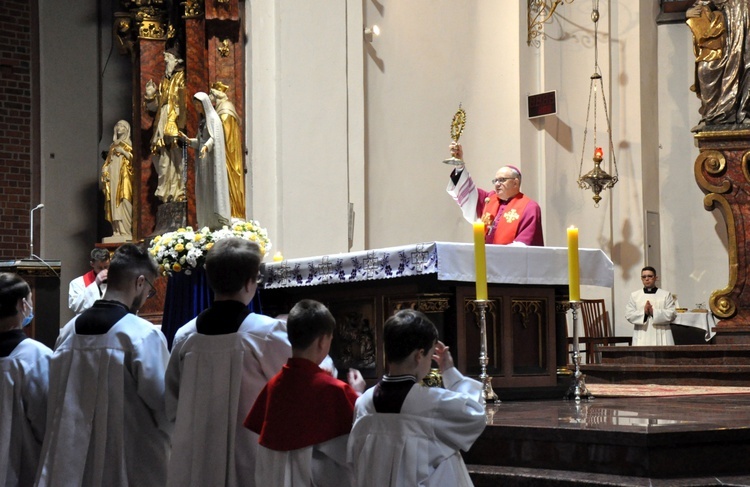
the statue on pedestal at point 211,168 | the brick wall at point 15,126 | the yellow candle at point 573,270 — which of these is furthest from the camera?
the brick wall at point 15,126

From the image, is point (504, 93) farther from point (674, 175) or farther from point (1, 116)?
point (1, 116)

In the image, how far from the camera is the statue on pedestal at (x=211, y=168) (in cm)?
920

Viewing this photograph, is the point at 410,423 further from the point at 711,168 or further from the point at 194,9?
the point at 711,168

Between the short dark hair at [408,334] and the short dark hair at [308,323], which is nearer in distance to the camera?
the short dark hair at [408,334]

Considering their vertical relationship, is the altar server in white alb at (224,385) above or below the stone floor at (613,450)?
above

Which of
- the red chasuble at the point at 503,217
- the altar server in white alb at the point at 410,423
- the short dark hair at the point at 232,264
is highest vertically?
the red chasuble at the point at 503,217

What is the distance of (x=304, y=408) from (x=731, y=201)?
944 centimetres

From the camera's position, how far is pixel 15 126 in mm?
13094

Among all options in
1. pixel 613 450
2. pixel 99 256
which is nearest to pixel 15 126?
pixel 99 256

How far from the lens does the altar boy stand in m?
3.39

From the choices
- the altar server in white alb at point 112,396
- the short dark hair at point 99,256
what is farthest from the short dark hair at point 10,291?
the short dark hair at point 99,256

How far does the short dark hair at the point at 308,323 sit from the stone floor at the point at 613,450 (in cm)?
140

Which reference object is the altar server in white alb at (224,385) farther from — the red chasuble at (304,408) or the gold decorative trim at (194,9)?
the gold decorative trim at (194,9)

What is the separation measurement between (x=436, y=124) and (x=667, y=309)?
3.33 metres
